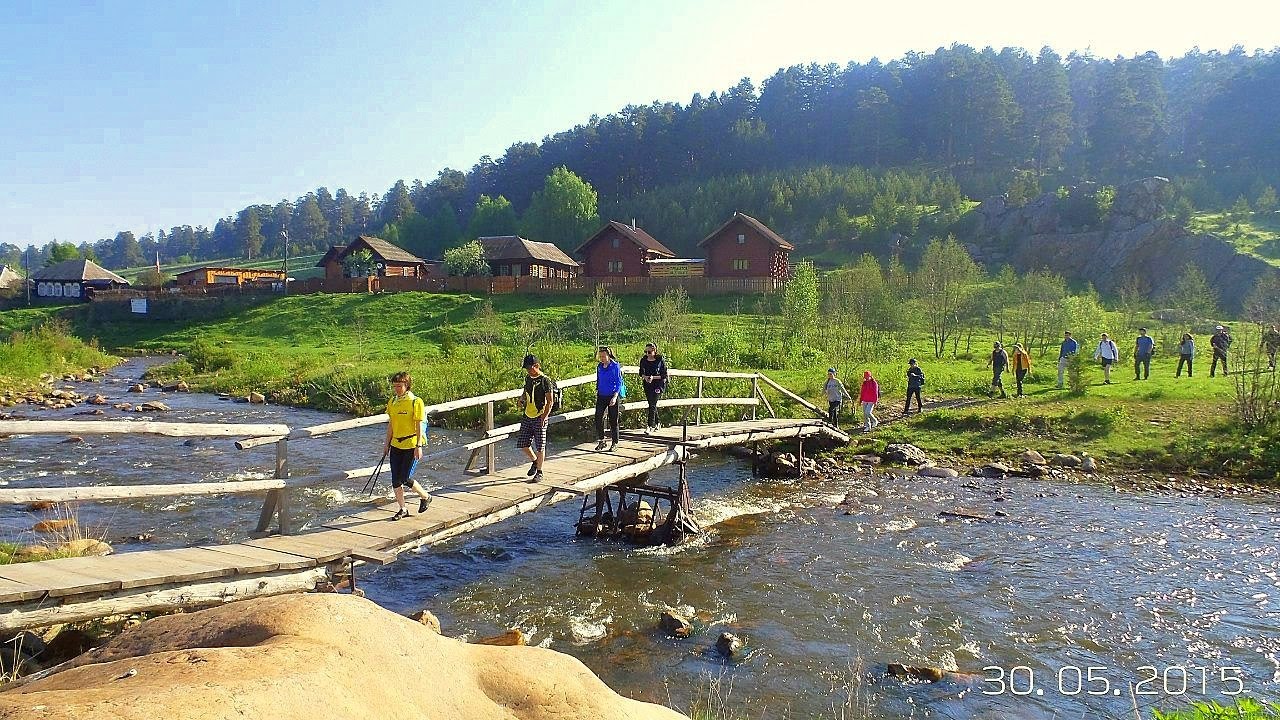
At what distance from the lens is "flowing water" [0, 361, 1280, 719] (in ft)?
30.6

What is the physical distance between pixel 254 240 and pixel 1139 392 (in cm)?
19388

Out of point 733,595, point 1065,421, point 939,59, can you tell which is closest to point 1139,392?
point 1065,421

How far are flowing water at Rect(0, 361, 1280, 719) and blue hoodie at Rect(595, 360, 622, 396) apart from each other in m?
2.78

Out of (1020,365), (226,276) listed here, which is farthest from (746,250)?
(226,276)

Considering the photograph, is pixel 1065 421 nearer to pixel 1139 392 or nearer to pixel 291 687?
pixel 1139 392

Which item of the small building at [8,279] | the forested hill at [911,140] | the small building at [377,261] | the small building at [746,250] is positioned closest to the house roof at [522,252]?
the small building at [377,261]

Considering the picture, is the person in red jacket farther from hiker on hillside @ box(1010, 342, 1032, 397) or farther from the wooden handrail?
the wooden handrail

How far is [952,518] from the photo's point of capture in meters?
16.0

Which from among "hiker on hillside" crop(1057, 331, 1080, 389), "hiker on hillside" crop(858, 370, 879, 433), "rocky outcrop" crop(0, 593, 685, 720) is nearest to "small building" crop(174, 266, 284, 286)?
"hiker on hillside" crop(858, 370, 879, 433)

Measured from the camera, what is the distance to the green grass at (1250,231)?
5726cm

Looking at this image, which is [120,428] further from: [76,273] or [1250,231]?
[76,273]

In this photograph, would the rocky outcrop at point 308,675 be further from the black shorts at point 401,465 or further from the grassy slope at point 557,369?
the grassy slope at point 557,369

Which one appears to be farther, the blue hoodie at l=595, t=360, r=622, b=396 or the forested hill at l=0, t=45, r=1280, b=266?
the forested hill at l=0, t=45, r=1280, b=266

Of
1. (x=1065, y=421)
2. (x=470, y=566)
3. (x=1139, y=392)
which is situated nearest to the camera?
(x=470, y=566)
